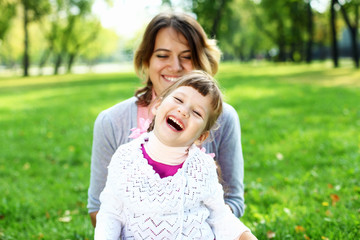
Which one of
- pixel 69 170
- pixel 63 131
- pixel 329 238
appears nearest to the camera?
pixel 329 238

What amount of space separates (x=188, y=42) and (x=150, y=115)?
643 millimetres

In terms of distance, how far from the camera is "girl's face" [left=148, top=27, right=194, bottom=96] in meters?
3.02

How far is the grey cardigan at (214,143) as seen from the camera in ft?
9.46

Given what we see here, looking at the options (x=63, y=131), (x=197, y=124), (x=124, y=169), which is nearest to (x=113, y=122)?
(x=124, y=169)

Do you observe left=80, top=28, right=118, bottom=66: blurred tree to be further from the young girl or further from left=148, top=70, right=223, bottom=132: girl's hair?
the young girl

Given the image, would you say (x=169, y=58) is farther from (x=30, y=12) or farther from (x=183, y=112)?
(x=30, y=12)

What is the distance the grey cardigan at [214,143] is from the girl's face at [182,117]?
79 cm

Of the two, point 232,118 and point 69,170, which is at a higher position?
point 232,118

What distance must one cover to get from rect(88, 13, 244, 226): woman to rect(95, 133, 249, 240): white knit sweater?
26.1 inches

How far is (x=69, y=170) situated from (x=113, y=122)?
3736 mm

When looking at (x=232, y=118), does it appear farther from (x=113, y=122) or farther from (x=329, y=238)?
(x=329, y=238)

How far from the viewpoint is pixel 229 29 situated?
4600cm

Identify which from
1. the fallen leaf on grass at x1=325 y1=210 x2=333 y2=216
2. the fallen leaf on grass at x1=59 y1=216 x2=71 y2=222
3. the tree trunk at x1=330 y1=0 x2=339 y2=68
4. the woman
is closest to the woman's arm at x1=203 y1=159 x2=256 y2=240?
the woman

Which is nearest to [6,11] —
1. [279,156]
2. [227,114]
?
[279,156]
